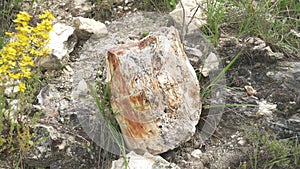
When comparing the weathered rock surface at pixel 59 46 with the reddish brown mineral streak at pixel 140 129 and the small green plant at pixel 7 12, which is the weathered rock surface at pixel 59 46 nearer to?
the small green plant at pixel 7 12

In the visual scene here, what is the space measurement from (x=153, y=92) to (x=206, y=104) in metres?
0.45

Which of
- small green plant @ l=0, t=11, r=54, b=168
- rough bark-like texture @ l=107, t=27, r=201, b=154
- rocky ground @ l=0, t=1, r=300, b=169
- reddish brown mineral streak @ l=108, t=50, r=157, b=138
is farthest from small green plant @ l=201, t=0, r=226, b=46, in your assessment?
small green plant @ l=0, t=11, r=54, b=168

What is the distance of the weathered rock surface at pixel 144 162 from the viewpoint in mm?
2553

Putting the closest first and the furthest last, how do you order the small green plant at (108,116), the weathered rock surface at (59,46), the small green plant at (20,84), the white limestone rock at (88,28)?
the small green plant at (20,84) < the small green plant at (108,116) < the weathered rock surface at (59,46) < the white limestone rock at (88,28)

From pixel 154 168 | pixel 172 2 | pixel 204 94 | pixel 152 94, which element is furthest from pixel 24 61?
pixel 172 2

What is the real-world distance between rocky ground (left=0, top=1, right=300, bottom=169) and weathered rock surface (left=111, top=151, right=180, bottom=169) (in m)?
0.10

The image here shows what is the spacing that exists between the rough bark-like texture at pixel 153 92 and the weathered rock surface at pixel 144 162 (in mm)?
55

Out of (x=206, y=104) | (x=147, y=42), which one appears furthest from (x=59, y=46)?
(x=206, y=104)

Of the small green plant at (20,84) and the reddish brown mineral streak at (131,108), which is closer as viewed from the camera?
the small green plant at (20,84)

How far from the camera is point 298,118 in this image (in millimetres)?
2771

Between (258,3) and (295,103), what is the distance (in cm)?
82

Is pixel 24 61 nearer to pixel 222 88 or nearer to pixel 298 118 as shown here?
pixel 222 88

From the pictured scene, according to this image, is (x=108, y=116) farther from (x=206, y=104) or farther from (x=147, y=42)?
(x=206, y=104)

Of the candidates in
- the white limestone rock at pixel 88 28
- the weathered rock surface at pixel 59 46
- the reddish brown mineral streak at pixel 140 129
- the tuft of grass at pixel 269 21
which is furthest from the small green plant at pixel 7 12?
the tuft of grass at pixel 269 21
